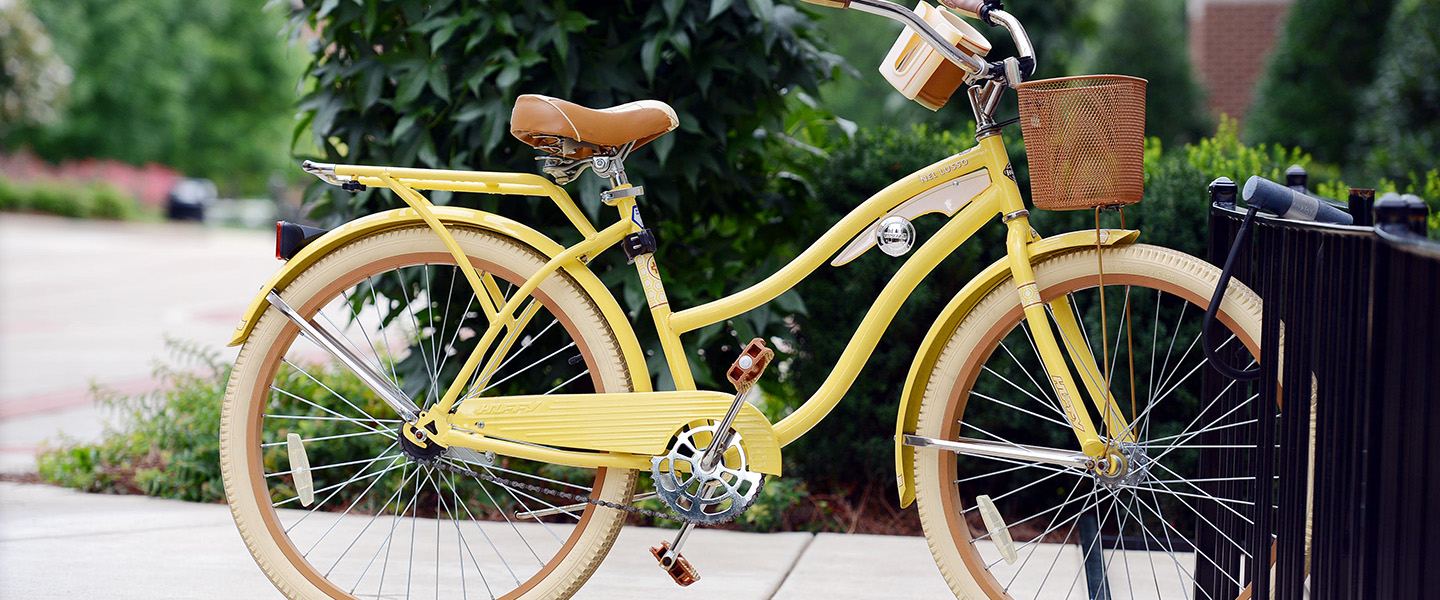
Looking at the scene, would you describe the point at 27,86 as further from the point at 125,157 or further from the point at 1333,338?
the point at 1333,338

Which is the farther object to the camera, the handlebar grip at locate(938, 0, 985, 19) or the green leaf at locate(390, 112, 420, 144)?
the green leaf at locate(390, 112, 420, 144)

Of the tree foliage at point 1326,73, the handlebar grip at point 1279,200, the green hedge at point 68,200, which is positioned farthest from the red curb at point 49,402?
the green hedge at point 68,200

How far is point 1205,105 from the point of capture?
13750 mm

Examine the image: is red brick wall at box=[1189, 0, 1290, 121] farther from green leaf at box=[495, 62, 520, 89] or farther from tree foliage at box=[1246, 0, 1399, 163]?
green leaf at box=[495, 62, 520, 89]

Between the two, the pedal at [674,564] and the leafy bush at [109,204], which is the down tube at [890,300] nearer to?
the pedal at [674,564]

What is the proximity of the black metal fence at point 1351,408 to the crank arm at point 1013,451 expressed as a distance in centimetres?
37

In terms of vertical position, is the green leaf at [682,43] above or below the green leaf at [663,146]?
above

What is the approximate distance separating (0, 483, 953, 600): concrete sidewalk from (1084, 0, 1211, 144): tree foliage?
10.0 meters

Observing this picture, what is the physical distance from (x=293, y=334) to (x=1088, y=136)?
1.99 meters

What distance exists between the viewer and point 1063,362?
256 centimetres

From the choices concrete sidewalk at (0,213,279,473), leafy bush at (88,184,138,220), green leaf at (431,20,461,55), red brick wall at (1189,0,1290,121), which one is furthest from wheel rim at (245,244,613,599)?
leafy bush at (88,184,138,220)

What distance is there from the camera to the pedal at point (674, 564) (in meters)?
2.69

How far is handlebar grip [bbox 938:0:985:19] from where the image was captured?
256 cm

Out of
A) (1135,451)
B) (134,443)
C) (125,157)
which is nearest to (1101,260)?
(1135,451)
